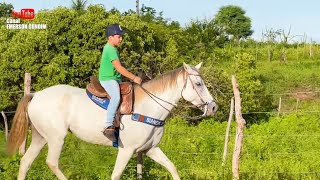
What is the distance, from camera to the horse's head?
6.61 meters

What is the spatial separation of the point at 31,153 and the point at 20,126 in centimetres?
39

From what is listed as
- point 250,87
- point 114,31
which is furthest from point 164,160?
point 250,87

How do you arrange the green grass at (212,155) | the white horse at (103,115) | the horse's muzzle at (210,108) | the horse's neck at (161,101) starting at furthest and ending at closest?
1. the green grass at (212,155)
2. the horse's neck at (161,101)
3. the white horse at (103,115)
4. the horse's muzzle at (210,108)

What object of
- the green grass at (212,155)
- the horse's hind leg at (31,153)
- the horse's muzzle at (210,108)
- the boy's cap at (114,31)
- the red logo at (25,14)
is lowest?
the green grass at (212,155)

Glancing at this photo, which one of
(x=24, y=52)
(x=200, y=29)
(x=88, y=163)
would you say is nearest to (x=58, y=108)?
(x=88, y=163)

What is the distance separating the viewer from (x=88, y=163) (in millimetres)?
9648

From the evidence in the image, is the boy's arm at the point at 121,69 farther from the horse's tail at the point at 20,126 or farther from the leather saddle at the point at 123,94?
the horse's tail at the point at 20,126

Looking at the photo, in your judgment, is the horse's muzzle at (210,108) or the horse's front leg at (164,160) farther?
the horse's front leg at (164,160)

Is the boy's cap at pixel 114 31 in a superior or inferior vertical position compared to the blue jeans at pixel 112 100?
superior

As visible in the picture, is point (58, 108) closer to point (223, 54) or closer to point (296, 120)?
point (296, 120)

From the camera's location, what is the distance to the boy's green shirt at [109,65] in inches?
265

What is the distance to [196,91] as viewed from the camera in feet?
21.9

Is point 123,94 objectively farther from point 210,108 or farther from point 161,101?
point 210,108

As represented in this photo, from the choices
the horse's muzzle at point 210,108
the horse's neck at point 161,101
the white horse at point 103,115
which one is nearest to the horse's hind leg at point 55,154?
the white horse at point 103,115
